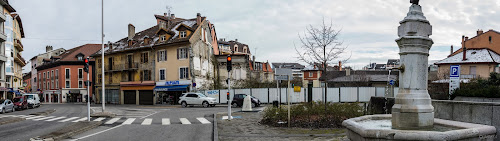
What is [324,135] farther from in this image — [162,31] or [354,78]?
[354,78]

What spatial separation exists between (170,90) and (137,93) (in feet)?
21.8

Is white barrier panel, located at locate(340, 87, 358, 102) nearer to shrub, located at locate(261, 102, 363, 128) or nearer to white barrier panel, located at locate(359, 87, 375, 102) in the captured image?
white barrier panel, located at locate(359, 87, 375, 102)

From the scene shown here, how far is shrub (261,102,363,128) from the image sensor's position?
12336 mm

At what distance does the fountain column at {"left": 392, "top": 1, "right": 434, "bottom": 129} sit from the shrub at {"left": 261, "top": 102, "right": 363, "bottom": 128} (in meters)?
5.22

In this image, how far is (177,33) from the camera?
40.9 m

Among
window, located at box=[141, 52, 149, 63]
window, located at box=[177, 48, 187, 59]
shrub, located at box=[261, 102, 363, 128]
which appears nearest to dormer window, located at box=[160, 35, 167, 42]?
window, located at box=[141, 52, 149, 63]

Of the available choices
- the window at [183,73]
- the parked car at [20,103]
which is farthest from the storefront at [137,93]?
the parked car at [20,103]

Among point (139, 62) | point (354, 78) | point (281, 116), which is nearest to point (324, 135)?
point (281, 116)

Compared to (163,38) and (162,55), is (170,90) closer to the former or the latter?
(162,55)

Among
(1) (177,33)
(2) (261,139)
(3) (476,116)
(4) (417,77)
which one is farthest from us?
(1) (177,33)

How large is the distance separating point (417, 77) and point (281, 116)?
7.06 metres

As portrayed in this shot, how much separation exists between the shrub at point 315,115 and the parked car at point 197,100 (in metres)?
16.7

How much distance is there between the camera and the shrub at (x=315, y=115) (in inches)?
486

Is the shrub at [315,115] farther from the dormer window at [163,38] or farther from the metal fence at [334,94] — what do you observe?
the dormer window at [163,38]
